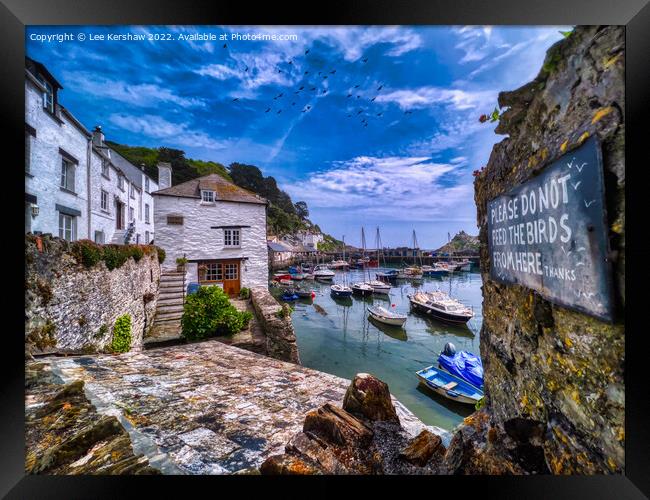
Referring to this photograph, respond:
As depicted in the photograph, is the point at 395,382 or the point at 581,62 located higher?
the point at 581,62

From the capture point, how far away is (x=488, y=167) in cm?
198

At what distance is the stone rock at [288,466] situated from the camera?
5.41 feet

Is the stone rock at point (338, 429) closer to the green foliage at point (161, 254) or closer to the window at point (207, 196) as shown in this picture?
the green foliage at point (161, 254)

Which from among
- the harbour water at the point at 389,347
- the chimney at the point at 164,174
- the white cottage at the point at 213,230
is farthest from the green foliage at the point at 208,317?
the chimney at the point at 164,174

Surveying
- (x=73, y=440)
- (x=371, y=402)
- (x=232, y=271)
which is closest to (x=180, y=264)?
(x=232, y=271)

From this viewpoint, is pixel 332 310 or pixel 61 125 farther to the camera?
pixel 332 310

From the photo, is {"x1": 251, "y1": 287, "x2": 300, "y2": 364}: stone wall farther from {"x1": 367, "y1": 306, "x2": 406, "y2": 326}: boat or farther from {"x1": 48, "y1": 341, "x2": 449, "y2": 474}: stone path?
{"x1": 367, "y1": 306, "x2": 406, "y2": 326}: boat

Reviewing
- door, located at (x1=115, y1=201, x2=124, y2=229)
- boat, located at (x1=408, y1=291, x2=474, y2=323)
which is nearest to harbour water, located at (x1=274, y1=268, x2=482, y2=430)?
boat, located at (x1=408, y1=291, x2=474, y2=323)

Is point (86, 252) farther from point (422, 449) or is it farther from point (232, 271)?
point (232, 271)

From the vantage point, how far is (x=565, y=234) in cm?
120

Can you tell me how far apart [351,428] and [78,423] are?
2023 millimetres

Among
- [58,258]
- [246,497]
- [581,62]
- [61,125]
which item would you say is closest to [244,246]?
[61,125]
